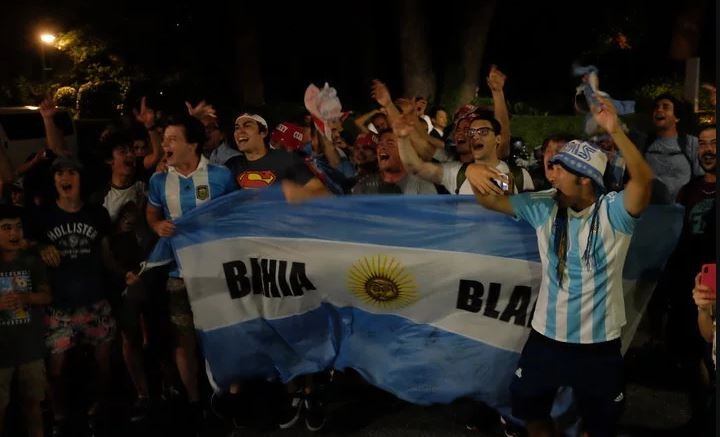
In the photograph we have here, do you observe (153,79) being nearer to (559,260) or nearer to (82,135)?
(82,135)

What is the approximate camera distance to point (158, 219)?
6.08m

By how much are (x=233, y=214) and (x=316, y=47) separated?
75.4 ft

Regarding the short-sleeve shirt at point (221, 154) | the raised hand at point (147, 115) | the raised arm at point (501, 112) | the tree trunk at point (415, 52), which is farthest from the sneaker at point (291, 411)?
the tree trunk at point (415, 52)

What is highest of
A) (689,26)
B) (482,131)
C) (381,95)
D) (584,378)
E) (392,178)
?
(689,26)

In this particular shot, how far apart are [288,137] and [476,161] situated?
2891 mm

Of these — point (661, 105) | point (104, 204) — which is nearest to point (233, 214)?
point (104, 204)

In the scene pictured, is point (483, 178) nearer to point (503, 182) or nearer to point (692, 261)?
point (503, 182)

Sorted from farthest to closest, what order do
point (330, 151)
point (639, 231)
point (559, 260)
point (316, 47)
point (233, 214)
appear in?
point (316, 47)
point (330, 151)
point (233, 214)
point (639, 231)
point (559, 260)

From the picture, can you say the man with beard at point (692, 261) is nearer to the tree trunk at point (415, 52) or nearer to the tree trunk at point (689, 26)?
the tree trunk at point (689, 26)

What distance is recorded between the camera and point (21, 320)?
5.32 meters

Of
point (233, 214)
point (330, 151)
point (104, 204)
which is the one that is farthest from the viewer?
point (330, 151)

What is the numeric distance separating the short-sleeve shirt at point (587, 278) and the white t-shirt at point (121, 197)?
3.34 meters

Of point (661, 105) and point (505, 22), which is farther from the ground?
point (505, 22)

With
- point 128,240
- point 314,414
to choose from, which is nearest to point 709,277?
point 314,414
